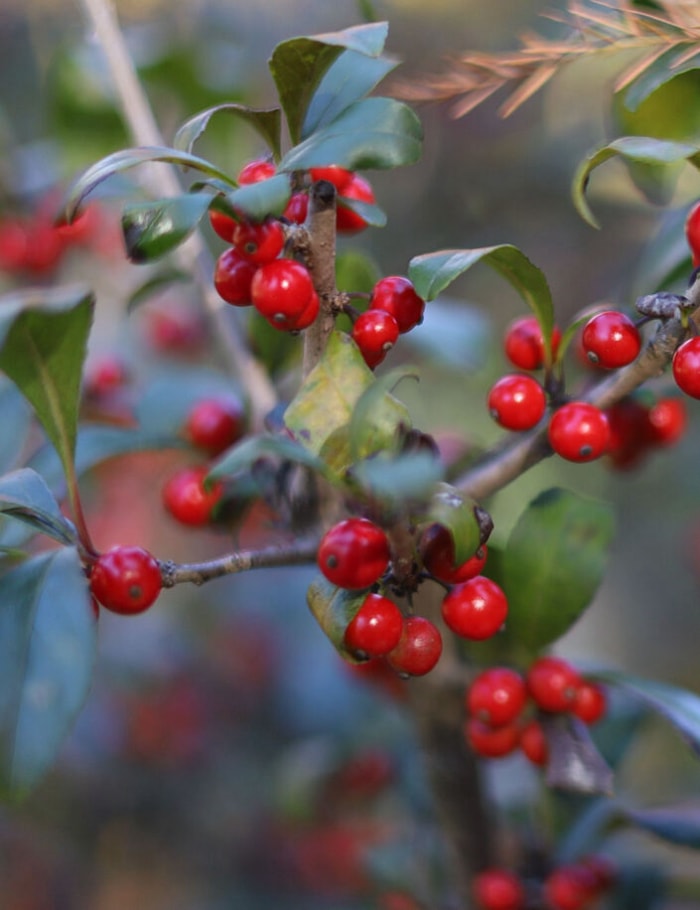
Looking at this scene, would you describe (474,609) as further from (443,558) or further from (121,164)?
(121,164)

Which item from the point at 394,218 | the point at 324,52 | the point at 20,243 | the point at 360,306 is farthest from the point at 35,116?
the point at 324,52

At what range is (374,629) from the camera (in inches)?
23.3

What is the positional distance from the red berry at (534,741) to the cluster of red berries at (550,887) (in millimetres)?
170

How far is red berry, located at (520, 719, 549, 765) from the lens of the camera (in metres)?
0.83

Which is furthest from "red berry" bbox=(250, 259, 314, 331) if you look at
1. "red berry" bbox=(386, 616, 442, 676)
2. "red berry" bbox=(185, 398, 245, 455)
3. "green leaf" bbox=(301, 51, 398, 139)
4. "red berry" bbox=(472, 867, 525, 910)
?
"red berry" bbox=(472, 867, 525, 910)

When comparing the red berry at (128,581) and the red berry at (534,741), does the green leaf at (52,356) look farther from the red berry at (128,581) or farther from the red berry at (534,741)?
the red berry at (534,741)

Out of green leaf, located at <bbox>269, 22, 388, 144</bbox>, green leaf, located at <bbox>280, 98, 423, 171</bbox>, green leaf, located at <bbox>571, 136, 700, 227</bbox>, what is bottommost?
green leaf, located at <bbox>571, 136, 700, 227</bbox>

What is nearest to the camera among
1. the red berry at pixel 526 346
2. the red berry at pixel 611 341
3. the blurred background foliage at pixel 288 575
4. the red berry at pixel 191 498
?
the red berry at pixel 611 341

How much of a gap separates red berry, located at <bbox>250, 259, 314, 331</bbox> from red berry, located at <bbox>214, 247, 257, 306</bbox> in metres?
0.03

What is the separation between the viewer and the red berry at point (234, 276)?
62cm

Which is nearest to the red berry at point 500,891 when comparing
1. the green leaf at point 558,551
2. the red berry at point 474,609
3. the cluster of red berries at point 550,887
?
the cluster of red berries at point 550,887

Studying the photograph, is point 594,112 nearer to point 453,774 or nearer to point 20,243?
point 20,243

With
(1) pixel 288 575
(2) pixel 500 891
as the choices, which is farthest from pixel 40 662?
(1) pixel 288 575

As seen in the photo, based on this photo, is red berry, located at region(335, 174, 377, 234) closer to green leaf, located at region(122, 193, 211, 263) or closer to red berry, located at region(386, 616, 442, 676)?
green leaf, located at region(122, 193, 211, 263)
